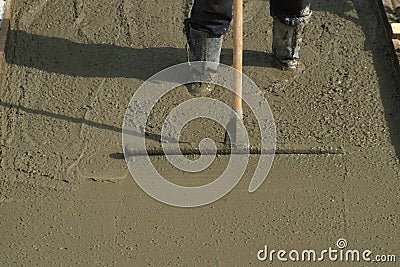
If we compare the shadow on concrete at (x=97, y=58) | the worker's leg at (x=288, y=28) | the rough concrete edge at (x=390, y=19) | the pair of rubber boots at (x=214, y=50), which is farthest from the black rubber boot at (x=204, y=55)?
the rough concrete edge at (x=390, y=19)

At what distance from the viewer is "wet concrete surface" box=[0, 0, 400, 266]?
11.3ft

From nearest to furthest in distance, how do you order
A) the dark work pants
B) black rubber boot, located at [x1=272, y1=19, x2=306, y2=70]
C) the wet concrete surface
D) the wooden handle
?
the wet concrete surface, the wooden handle, the dark work pants, black rubber boot, located at [x1=272, y1=19, x2=306, y2=70]

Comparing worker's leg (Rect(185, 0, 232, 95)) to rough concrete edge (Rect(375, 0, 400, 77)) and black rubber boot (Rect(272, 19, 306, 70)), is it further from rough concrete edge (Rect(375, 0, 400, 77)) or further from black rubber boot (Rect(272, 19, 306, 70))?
rough concrete edge (Rect(375, 0, 400, 77))

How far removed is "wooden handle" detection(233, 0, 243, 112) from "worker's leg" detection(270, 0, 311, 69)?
1.31 ft

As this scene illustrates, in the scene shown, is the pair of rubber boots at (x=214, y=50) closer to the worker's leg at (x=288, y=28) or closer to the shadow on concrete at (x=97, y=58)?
the worker's leg at (x=288, y=28)

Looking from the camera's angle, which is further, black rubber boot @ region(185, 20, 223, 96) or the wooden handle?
black rubber boot @ region(185, 20, 223, 96)

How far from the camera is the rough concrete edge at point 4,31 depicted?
430 cm

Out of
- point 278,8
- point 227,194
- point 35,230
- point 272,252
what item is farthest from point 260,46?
point 35,230

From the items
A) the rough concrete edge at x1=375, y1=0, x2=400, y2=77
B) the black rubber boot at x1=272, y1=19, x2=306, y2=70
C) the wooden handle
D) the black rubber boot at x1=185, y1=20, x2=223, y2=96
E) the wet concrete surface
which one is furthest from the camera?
the rough concrete edge at x1=375, y1=0, x2=400, y2=77

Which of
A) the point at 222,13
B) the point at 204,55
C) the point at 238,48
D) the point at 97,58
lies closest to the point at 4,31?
the point at 97,58

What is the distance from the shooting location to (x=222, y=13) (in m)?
3.86

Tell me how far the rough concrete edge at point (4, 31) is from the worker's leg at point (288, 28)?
1.63 metres

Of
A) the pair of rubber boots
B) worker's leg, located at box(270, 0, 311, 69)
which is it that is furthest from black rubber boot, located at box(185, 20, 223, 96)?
worker's leg, located at box(270, 0, 311, 69)

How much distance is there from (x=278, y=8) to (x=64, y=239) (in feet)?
5.75
